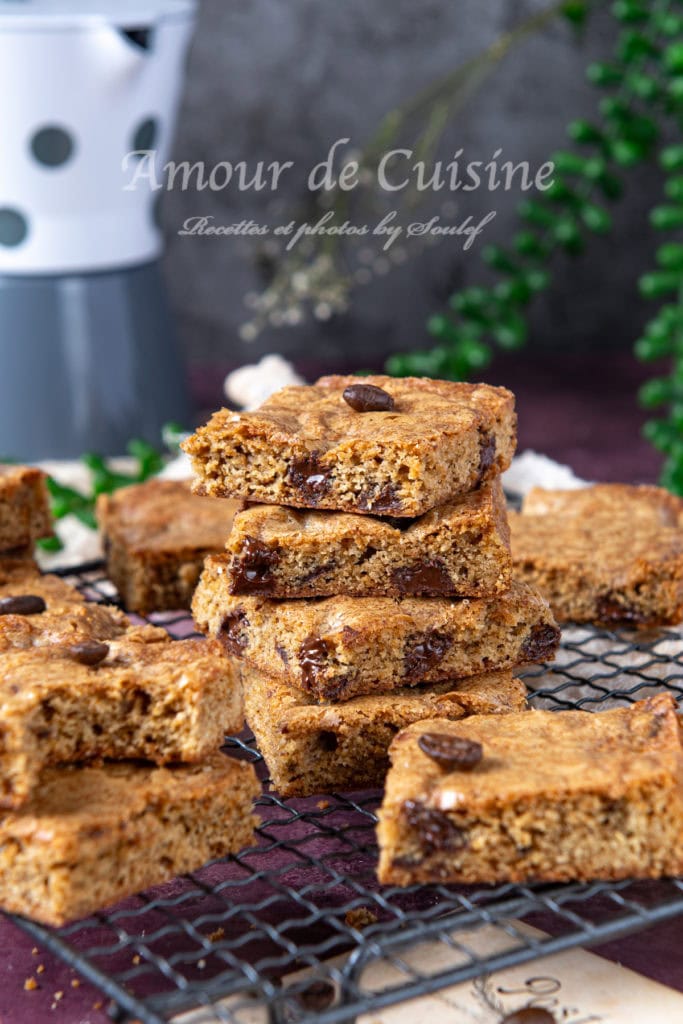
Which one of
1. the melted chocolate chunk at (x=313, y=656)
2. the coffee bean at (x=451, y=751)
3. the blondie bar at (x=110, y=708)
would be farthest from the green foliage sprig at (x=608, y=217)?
the blondie bar at (x=110, y=708)

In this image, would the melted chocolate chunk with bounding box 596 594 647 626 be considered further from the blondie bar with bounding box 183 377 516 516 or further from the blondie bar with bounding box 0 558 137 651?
the blondie bar with bounding box 0 558 137 651

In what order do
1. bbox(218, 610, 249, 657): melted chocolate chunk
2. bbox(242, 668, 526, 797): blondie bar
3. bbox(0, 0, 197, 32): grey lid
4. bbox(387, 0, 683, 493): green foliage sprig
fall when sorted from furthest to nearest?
bbox(387, 0, 683, 493): green foliage sprig
bbox(0, 0, 197, 32): grey lid
bbox(218, 610, 249, 657): melted chocolate chunk
bbox(242, 668, 526, 797): blondie bar

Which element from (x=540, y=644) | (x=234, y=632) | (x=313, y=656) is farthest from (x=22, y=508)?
(x=540, y=644)

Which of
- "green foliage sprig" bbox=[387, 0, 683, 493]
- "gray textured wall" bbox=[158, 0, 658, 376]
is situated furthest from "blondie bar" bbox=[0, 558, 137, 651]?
"gray textured wall" bbox=[158, 0, 658, 376]

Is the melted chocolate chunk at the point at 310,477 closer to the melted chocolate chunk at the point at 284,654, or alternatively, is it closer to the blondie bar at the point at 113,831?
the melted chocolate chunk at the point at 284,654

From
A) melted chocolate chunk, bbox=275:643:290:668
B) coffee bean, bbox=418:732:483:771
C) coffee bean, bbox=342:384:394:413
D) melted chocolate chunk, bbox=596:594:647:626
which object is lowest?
coffee bean, bbox=418:732:483:771

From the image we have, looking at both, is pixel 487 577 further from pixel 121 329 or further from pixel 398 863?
pixel 121 329
